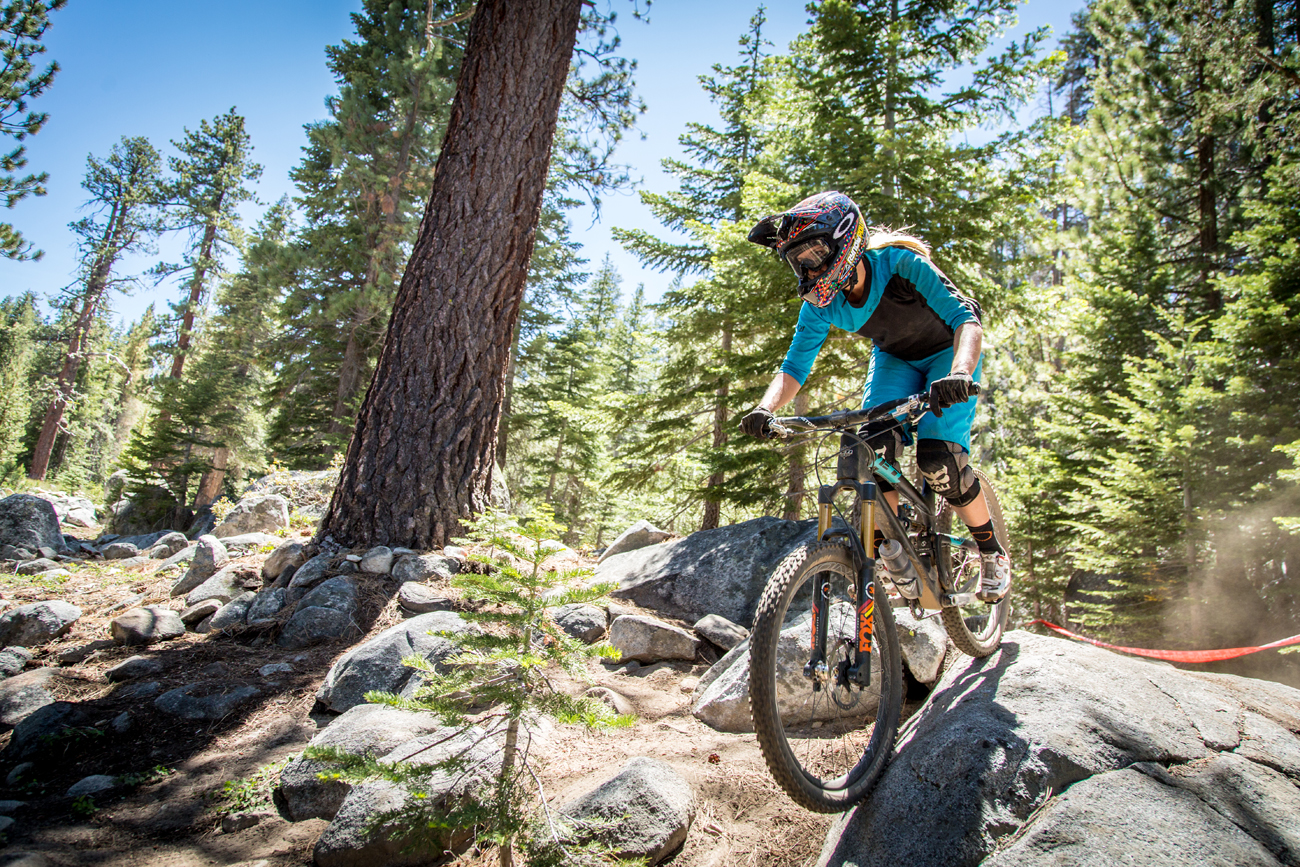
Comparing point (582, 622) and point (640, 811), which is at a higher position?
point (582, 622)

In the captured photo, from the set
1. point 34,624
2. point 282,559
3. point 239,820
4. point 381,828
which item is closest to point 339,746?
point 381,828

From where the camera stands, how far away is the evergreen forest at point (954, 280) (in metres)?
8.38

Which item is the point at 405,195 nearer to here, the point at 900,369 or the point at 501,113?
the point at 501,113

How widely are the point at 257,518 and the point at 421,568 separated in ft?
15.6

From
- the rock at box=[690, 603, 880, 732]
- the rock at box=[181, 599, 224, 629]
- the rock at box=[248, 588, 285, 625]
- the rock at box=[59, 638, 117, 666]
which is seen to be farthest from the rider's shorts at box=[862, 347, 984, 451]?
the rock at box=[59, 638, 117, 666]

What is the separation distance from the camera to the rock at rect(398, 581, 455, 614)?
4621mm

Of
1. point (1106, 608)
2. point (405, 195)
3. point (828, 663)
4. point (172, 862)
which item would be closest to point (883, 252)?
point (828, 663)

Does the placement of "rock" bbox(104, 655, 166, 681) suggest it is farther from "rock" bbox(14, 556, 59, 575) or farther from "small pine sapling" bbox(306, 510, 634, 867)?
"rock" bbox(14, 556, 59, 575)

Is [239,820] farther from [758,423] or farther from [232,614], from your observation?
[758,423]

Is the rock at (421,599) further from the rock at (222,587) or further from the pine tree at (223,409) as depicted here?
the pine tree at (223,409)

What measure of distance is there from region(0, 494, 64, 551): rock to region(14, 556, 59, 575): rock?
0.73 metres

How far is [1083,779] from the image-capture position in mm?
2043

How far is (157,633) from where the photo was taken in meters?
4.56

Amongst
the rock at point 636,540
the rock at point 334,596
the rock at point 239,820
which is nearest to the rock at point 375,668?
the rock at point 239,820
